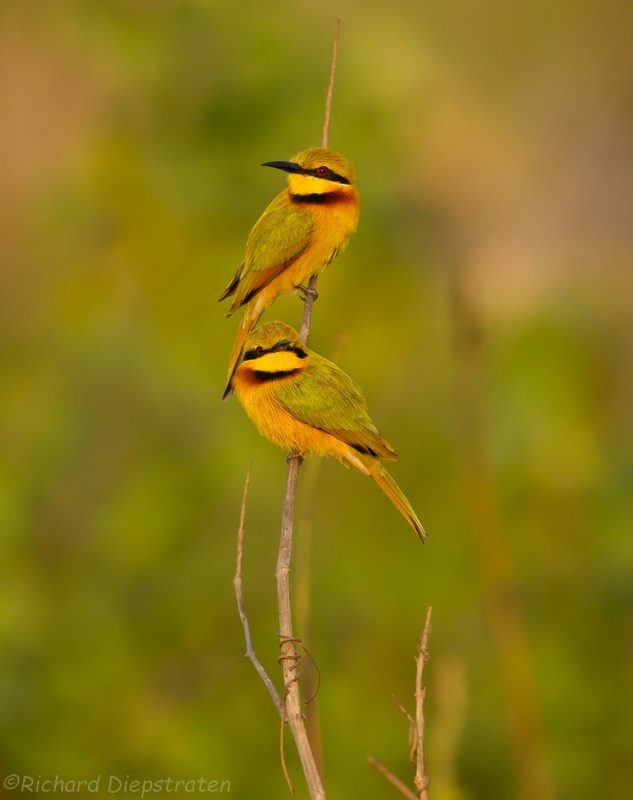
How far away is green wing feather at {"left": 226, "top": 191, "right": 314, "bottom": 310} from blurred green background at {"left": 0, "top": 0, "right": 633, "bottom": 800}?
3.95 ft

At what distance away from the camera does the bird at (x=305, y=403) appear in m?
1.57

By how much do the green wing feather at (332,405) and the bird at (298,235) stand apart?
34cm

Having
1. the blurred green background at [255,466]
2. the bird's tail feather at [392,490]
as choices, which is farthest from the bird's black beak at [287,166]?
the blurred green background at [255,466]

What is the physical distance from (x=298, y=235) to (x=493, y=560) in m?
1.27

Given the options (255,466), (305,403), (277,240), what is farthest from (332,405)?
(255,466)

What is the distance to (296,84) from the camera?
4.26 m

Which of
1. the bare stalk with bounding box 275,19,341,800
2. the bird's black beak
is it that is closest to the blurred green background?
the bird's black beak

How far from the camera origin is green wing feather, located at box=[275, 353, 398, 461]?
1543mm

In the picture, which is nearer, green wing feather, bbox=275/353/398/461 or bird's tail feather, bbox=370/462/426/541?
bird's tail feather, bbox=370/462/426/541

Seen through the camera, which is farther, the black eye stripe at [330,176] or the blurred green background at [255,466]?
the blurred green background at [255,466]

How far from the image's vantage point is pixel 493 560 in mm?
3150

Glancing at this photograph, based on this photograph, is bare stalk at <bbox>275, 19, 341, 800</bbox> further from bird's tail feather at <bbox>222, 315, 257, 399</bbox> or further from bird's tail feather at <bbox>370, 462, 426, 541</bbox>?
bird's tail feather at <bbox>222, 315, 257, 399</bbox>

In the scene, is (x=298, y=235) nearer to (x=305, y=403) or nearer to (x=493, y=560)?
(x=305, y=403)

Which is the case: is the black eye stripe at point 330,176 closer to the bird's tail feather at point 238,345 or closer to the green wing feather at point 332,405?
the bird's tail feather at point 238,345
